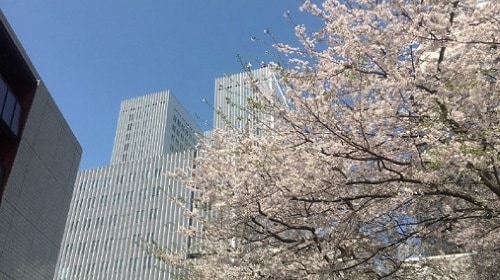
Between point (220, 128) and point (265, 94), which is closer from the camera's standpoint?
point (265, 94)

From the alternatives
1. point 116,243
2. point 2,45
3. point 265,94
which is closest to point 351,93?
point 265,94

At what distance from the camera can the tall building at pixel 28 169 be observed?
1442cm

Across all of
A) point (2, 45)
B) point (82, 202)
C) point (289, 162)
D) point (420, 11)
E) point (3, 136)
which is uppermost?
point (82, 202)

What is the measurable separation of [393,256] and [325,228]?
2253 mm

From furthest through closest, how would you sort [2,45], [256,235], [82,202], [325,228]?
[82,202] → [2,45] → [256,235] → [325,228]

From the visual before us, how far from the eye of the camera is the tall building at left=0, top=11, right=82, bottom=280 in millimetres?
14422

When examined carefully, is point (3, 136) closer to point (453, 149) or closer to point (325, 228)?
point (325, 228)

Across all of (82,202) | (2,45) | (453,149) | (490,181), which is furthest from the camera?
(82,202)

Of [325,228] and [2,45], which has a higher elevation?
[2,45]

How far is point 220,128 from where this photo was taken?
9734 mm

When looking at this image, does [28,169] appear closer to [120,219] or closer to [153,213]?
[153,213]

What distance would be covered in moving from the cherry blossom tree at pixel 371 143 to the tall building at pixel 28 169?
926 cm

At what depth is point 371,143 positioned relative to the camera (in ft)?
22.4

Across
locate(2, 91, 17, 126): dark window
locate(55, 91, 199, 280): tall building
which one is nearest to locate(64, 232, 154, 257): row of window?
locate(55, 91, 199, 280): tall building
